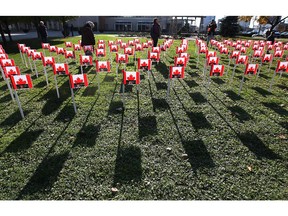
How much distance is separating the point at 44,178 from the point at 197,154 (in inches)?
130

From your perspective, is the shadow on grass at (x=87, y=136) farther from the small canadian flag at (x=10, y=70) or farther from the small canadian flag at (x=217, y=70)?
the small canadian flag at (x=217, y=70)

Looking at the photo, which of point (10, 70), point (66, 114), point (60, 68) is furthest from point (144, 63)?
point (10, 70)

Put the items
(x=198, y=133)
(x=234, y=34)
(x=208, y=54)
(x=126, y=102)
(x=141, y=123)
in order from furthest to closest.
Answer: (x=234, y=34), (x=208, y=54), (x=126, y=102), (x=141, y=123), (x=198, y=133)

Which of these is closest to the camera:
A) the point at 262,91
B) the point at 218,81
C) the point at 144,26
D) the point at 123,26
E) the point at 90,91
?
the point at 90,91

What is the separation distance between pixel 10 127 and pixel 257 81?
1036 centimetres

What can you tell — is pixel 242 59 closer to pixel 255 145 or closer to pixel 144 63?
pixel 144 63

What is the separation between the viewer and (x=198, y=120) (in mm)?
6289

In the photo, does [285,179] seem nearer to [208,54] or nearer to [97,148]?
[97,148]

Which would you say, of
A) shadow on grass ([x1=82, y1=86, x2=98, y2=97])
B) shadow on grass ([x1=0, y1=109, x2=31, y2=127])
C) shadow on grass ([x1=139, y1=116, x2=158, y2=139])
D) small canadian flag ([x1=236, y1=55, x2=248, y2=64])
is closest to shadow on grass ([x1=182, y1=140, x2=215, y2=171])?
shadow on grass ([x1=139, y1=116, x2=158, y2=139])

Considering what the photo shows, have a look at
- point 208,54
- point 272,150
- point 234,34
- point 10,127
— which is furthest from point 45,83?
point 234,34

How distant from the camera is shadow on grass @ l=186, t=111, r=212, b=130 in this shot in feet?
19.6

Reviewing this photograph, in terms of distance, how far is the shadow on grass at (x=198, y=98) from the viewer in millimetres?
7621

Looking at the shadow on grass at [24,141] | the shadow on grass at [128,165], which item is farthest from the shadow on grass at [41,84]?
the shadow on grass at [128,165]

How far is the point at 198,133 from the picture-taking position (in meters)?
5.62
